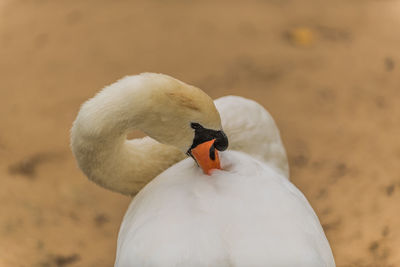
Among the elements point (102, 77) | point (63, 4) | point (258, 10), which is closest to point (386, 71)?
point (258, 10)

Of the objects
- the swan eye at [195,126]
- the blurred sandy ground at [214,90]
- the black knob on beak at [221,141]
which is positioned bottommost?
the blurred sandy ground at [214,90]

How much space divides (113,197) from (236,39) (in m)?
1.44

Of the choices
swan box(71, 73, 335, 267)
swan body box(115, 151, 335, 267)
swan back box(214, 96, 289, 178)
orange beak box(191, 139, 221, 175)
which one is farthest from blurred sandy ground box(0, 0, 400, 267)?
orange beak box(191, 139, 221, 175)

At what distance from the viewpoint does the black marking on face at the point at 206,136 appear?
170cm

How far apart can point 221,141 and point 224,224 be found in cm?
35

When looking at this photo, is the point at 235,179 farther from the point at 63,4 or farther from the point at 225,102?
the point at 63,4

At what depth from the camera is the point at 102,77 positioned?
3.18m

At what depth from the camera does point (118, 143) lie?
6.00ft

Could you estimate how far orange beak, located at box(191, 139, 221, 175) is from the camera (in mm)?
1739

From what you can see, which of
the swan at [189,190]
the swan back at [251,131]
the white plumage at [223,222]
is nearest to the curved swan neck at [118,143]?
the swan at [189,190]

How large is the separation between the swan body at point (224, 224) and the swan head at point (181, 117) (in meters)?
0.10

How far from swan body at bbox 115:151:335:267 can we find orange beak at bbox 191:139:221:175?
3 cm

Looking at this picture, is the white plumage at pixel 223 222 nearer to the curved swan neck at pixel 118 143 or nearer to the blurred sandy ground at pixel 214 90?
the curved swan neck at pixel 118 143

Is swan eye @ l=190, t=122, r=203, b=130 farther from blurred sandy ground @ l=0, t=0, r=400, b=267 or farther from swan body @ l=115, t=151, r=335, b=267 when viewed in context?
blurred sandy ground @ l=0, t=0, r=400, b=267
